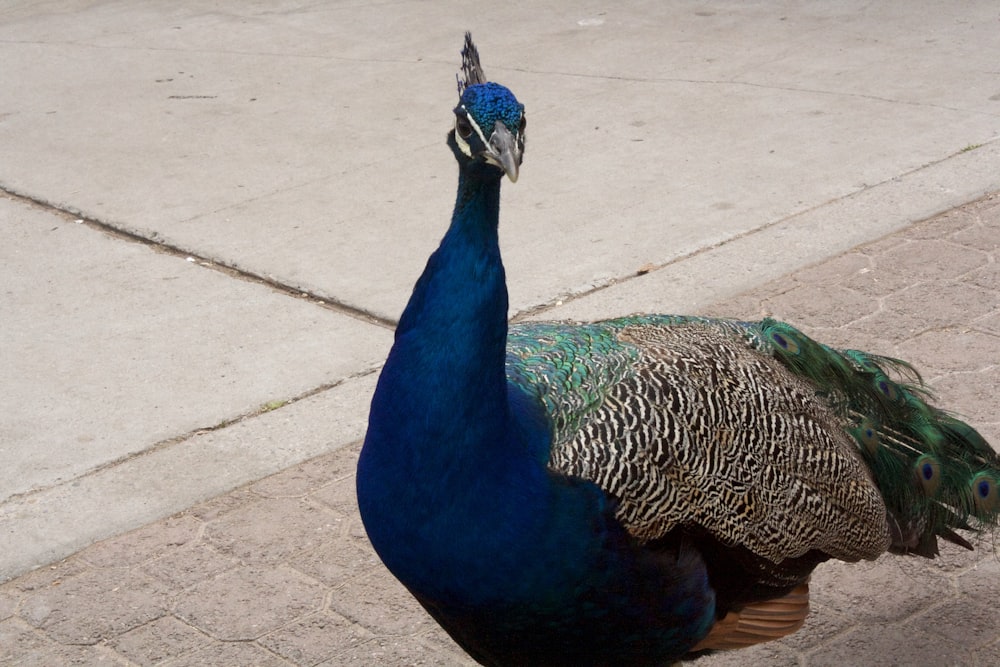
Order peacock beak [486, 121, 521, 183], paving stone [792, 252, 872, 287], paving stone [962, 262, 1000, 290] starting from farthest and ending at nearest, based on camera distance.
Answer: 1. paving stone [792, 252, 872, 287]
2. paving stone [962, 262, 1000, 290]
3. peacock beak [486, 121, 521, 183]

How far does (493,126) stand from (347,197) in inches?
145

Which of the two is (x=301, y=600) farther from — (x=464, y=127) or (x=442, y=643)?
(x=464, y=127)

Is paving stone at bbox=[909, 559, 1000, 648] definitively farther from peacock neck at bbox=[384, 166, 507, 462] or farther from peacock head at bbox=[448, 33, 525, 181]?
peacock head at bbox=[448, 33, 525, 181]

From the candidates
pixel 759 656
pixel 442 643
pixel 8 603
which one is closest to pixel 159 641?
pixel 8 603

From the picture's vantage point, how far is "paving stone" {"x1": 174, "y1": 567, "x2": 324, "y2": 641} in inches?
124

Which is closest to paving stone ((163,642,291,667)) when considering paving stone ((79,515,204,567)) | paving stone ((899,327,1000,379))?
paving stone ((79,515,204,567))

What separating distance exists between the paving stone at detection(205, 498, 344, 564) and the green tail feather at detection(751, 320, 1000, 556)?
4.31ft

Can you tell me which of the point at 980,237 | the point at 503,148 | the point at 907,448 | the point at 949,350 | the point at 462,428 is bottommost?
the point at 949,350

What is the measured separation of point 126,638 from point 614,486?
136cm

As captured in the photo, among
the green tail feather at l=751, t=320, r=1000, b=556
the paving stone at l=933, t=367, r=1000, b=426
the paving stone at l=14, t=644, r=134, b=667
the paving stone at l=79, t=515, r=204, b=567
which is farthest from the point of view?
the paving stone at l=933, t=367, r=1000, b=426

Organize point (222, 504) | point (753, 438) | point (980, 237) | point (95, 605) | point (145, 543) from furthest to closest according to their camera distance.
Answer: point (980, 237), point (222, 504), point (145, 543), point (95, 605), point (753, 438)

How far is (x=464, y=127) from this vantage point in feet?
7.36

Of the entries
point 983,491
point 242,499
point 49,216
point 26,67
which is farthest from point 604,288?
point 26,67

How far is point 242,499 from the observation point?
3.67m
